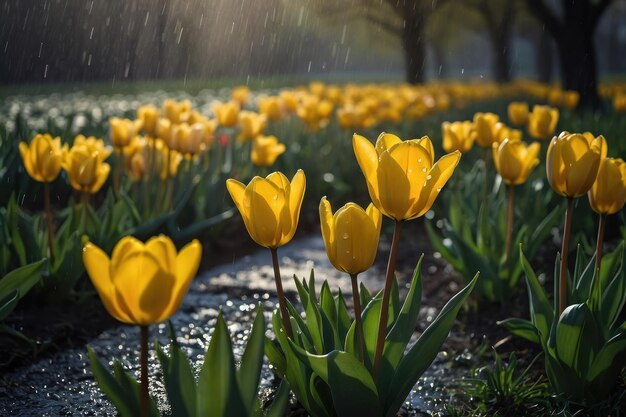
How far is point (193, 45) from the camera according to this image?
128ft

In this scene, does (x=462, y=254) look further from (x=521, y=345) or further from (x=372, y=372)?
(x=372, y=372)

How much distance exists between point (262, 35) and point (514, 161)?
152ft

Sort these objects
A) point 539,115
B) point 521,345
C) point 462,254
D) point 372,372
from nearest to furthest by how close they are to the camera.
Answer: point 372,372 → point 521,345 → point 462,254 → point 539,115

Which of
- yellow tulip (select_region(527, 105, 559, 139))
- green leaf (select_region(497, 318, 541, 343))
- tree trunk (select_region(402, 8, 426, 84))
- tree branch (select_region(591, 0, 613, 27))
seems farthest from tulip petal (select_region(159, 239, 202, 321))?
tree trunk (select_region(402, 8, 426, 84))

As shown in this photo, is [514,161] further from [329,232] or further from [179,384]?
[179,384]

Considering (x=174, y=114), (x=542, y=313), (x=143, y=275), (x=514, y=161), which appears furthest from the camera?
(x=174, y=114)

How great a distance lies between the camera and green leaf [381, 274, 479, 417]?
1.62 metres

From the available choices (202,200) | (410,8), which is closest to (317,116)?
(202,200)

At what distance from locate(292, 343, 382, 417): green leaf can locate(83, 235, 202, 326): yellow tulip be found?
424 mm

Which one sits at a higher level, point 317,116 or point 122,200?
point 317,116

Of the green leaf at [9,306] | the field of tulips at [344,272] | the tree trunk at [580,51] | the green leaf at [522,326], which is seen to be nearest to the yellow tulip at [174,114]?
the field of tulips at [344,272]

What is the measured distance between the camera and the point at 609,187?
1.98 metres

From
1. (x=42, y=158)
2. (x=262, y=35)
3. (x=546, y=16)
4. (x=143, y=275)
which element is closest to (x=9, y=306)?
(x=42, y=158)

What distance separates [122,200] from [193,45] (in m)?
37.3
